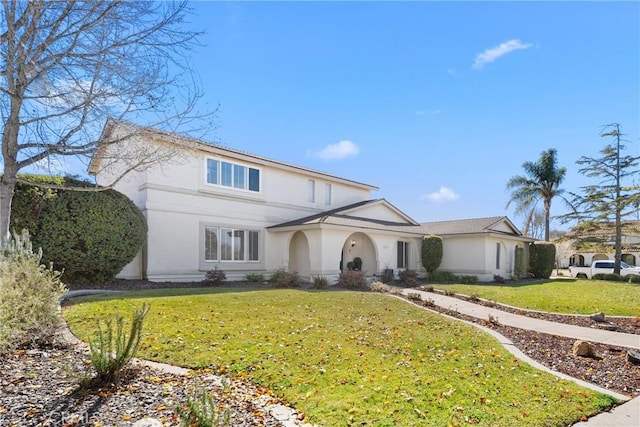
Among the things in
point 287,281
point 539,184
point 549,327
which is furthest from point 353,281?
point 539,184

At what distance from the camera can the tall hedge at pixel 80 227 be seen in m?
11.9

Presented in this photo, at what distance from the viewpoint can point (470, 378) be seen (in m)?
5.36

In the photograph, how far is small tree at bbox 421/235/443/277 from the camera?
2353 centimetres

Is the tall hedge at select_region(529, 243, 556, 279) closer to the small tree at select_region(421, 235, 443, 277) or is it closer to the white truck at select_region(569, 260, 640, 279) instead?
the white truck at select_region(569, 260, 640, 279)

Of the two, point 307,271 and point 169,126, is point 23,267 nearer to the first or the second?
point 169,126

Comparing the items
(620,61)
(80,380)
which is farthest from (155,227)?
(620,61)

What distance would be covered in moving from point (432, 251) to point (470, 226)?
167 inches

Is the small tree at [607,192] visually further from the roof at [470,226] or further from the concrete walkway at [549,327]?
A: the concrete walkway at [549,327]

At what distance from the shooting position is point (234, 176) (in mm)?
19094

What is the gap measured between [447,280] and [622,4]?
1594 cm

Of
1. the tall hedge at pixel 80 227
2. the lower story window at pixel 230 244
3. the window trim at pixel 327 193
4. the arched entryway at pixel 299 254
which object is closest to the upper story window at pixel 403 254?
the window trim at pixel 327 193

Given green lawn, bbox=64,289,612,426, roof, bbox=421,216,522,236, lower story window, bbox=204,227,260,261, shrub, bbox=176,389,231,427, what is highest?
roof, bbox=421,216,522,236

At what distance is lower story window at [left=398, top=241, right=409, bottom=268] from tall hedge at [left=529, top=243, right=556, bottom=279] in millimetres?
10186

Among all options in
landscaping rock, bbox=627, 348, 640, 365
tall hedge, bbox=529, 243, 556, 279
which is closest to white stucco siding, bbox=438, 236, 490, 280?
tall hedge, bbox=529, 243, 556, 279
